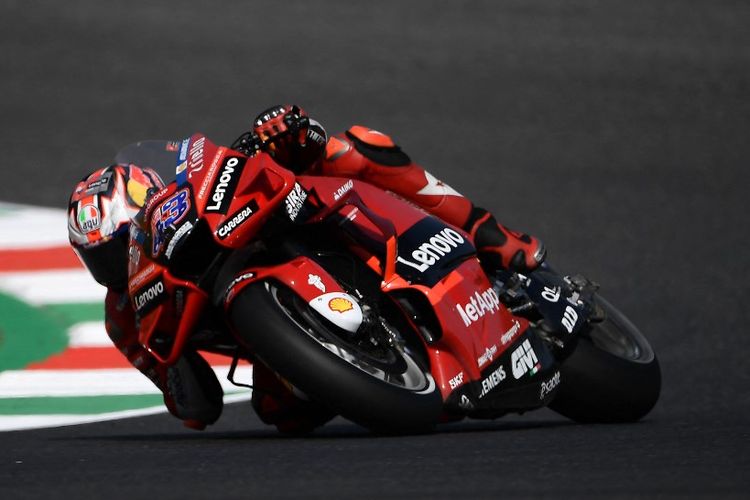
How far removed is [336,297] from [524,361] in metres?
0.78

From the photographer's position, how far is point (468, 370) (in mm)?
5062

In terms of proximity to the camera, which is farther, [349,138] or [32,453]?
[349,138]

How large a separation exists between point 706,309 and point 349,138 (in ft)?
9.53

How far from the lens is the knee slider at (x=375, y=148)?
563 centimetres

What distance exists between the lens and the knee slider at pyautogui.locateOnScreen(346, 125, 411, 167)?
18.5 feet

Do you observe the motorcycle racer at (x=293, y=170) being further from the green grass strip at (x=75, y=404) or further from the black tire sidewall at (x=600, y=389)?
the green grass strip at (x=75, y=404)

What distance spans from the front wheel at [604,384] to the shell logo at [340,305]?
104 cm

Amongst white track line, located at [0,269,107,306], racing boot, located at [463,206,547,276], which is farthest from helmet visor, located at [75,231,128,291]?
white track line, located at [0,269,107,306]

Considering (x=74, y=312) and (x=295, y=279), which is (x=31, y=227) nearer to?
(x=74, y=312)

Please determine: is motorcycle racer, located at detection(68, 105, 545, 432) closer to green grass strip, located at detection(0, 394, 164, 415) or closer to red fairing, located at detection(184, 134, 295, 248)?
red fairing, located at detection(184, 134, 295, 248)

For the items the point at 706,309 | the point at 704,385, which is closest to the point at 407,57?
the point at 706,309

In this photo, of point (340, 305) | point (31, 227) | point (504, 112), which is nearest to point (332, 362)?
point (340, 305)

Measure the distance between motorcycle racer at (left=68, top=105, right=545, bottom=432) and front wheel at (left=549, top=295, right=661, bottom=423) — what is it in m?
0.38

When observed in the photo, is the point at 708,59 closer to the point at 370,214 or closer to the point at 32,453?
the point at 370,214
